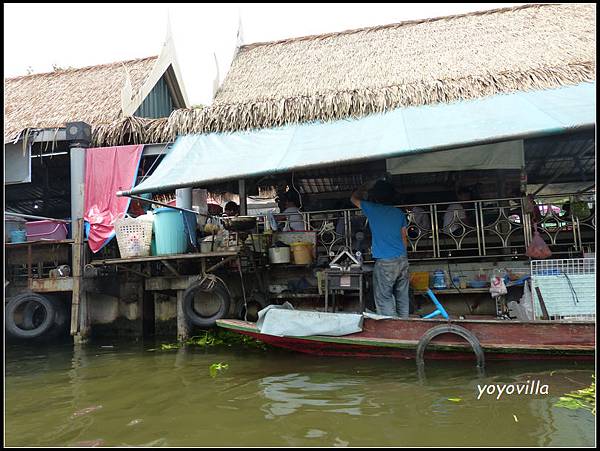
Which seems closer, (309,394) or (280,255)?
(309,394)

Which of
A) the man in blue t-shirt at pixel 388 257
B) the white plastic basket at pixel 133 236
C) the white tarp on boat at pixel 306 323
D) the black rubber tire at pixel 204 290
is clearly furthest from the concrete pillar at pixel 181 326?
the man in blue t-shirt at pixel 388 257

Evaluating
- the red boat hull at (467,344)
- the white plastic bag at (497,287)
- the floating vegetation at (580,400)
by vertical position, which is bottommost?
the floating vegetation at (580,400)

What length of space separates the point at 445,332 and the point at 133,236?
15.2ft

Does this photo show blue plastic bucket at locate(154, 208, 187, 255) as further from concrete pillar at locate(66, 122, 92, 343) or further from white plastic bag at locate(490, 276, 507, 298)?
white plastic bag at locate(490, 276, 507, 298)

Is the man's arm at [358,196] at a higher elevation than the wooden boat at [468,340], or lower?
higher

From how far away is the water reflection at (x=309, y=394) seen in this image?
3.87 metres

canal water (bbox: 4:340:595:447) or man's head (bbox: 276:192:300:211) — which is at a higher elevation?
man's head (bbox: 276:192:300:211)

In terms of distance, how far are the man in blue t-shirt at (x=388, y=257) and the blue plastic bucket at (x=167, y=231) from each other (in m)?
2.88

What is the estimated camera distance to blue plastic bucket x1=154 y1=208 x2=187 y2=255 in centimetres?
711

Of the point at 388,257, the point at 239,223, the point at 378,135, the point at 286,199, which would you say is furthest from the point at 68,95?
the point at 388,257

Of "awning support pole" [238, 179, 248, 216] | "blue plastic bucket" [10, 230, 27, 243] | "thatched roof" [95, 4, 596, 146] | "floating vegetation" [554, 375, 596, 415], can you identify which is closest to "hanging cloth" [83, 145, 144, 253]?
"thatched roof" [95, 4, 596, 146]

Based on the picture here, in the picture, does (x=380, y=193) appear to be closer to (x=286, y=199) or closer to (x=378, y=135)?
(x=378, y=135)

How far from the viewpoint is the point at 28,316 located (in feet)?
25.8

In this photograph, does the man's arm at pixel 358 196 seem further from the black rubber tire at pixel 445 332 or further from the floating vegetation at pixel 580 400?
the floating vegetation at pixel 580 400
